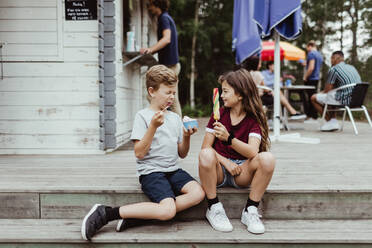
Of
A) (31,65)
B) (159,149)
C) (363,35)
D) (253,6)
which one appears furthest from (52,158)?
(363,35)

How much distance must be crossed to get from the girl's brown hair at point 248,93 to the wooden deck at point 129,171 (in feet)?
1.35

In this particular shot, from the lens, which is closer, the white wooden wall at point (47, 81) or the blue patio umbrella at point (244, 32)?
the white wooden wall at point (47, 81)

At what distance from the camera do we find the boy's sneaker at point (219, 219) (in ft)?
6.37

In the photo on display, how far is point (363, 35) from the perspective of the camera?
541 inches

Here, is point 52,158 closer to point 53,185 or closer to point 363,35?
point 53,185

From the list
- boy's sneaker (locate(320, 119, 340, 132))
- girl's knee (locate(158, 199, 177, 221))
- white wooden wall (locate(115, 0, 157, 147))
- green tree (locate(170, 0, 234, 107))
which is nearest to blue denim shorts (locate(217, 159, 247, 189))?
girl's knee (locate(158, 199, 177, 221))

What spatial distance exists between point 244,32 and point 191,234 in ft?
9.29

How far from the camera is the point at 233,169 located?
2.07 m

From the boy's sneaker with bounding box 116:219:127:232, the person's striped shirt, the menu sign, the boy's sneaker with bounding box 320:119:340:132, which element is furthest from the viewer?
the boy's sneaker with bounding box 320:119:340:132

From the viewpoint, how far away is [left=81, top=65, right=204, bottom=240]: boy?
1.92m

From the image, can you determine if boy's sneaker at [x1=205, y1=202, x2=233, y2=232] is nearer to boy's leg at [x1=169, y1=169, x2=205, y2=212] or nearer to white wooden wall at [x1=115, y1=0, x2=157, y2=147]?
boy's leg at [x1=169, y1=169, x2=205, y2=212]

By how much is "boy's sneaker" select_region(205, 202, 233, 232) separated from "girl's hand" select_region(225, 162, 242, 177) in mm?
197

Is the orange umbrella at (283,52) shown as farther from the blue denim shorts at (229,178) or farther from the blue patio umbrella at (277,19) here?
the blue denim shorts at (229,178)

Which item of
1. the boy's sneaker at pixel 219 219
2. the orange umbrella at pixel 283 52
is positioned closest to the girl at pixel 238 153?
the boy's sneaker at pixel 219 219
